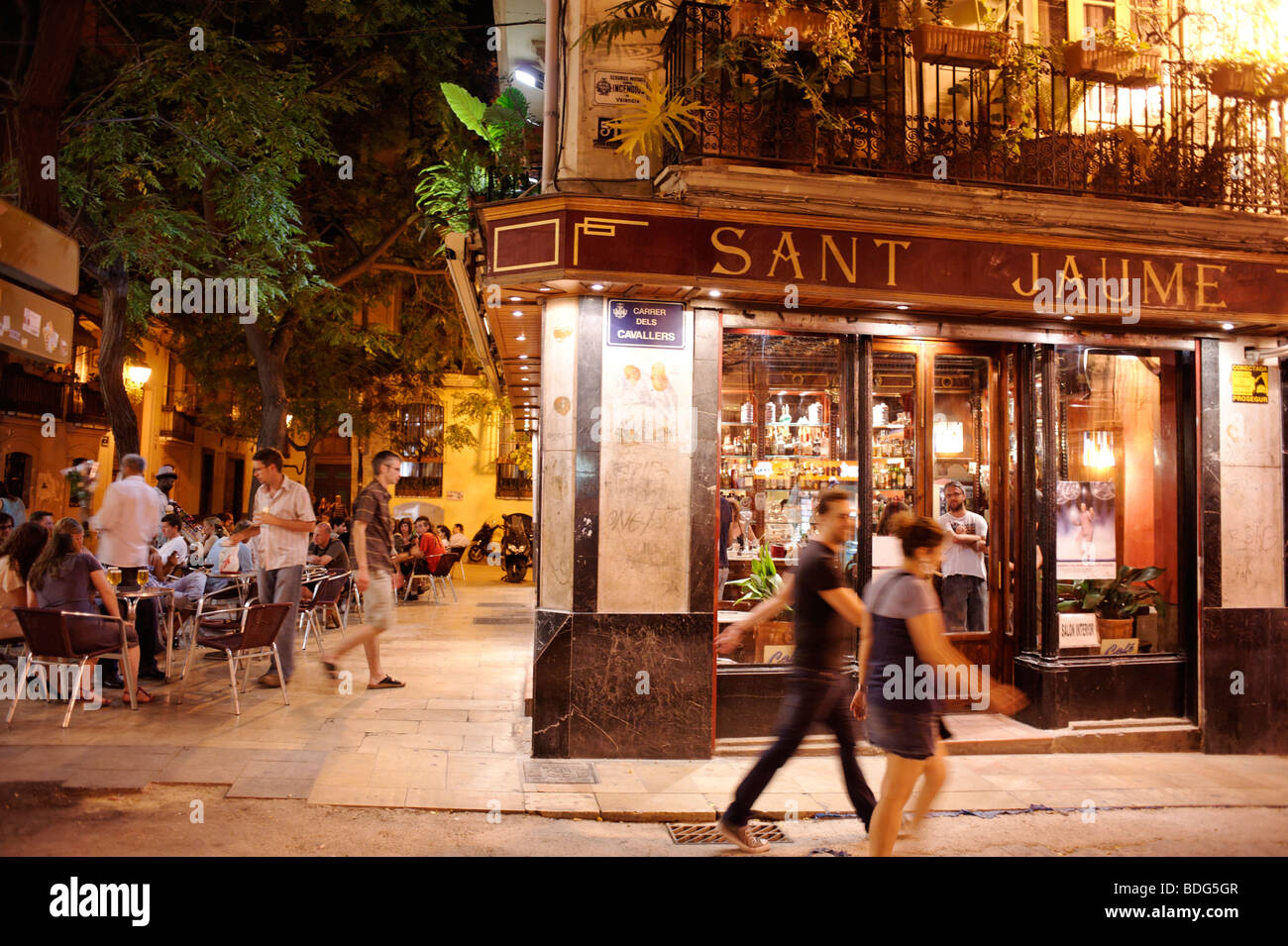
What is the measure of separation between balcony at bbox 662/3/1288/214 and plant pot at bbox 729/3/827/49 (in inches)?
3.5

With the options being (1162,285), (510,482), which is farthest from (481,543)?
(1162,285)

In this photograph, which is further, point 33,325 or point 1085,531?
point 1085,531

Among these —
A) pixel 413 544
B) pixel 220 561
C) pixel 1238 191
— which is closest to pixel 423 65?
pixel 413 544

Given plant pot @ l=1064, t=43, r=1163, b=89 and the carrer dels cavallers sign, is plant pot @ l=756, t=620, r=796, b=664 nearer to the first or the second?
the carrer dels cavallers sign

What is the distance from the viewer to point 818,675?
15.4ft

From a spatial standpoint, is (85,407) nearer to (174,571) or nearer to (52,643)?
(174,571)

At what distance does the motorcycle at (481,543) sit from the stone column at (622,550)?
18.9 metres

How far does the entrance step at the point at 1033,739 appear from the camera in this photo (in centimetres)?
687

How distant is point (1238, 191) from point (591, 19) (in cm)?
579

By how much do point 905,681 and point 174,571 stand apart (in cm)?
838

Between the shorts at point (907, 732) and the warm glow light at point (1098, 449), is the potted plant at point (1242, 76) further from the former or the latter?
the shorts at point (907, 732)

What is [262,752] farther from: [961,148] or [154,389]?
[154,389]

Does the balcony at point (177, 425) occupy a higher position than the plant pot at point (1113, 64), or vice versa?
the plant pot at point (1113, 64)

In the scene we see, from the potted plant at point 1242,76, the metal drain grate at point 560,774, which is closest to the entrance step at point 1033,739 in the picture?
the metal drain grate at point 560,774
